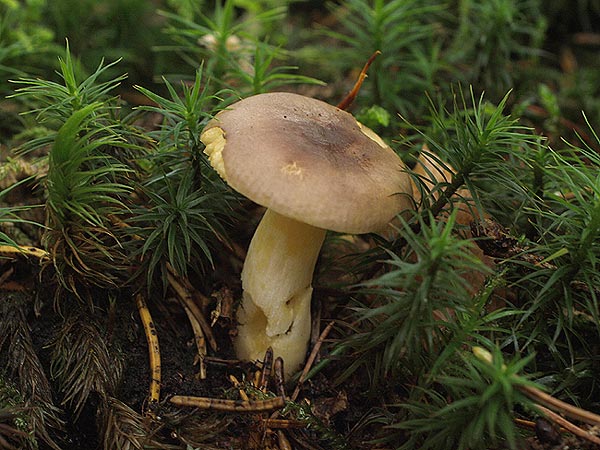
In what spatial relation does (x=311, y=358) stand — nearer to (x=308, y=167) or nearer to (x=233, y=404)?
(x=233, y=404)

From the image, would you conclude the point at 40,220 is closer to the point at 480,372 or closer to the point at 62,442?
the point at 62,442

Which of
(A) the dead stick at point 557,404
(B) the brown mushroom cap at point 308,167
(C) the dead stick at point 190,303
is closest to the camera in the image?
(A) the dead stick at point 557,404

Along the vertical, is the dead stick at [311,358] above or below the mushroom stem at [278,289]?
below

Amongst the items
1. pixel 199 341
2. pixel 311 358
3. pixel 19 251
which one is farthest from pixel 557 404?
pixel 19 251

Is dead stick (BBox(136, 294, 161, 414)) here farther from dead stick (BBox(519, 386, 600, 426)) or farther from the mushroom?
dead stick (BBox(519, 386, 600, 426))

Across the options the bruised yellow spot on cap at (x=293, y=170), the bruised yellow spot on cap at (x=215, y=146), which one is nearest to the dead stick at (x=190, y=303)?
the bruised yellow spot on cap at (x=215, y=146)

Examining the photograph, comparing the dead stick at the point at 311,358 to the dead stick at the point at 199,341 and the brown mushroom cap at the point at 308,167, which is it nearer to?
the dead stick at the point at 199,341

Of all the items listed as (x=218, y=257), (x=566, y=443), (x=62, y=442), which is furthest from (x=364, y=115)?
(x=62, y=442)
